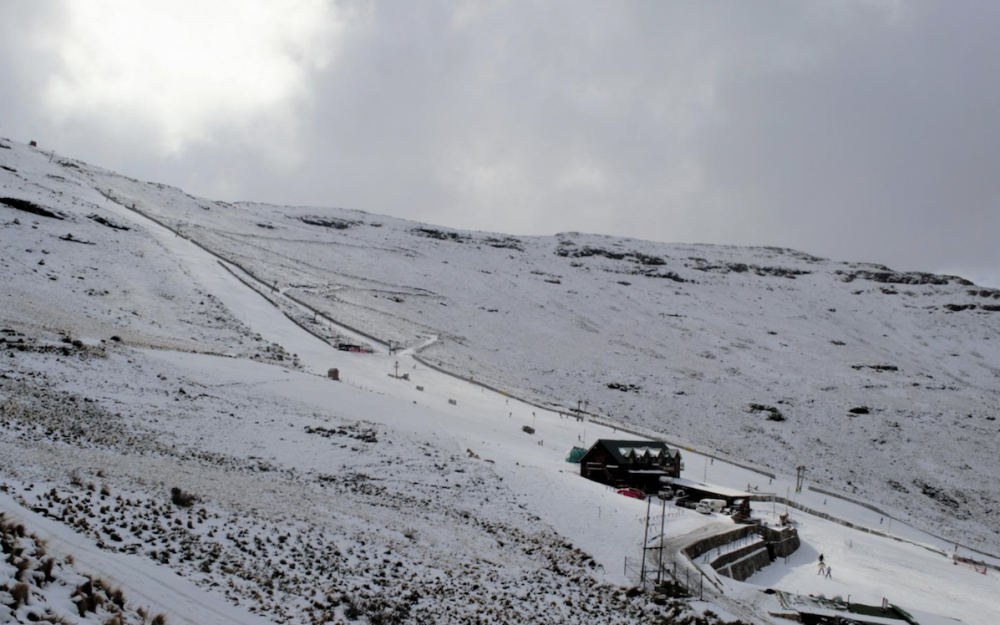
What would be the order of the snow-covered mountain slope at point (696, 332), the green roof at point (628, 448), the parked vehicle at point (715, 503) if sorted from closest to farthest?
1. the parked vehicle at point (715, 503)
2. the green roof at point (628, 448)
3. the snow-covered mountain slope at point (696, 332)

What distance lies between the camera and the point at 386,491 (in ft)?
82.2

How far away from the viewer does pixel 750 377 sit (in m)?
80.7

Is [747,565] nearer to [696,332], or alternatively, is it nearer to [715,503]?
[715,503]

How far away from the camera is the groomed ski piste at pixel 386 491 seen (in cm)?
1573

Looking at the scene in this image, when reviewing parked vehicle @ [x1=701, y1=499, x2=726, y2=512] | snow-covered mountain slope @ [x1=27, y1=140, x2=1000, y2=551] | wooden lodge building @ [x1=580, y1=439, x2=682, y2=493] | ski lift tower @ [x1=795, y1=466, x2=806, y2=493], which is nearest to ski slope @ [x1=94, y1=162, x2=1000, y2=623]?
ski lift tower @ [x1=795, y1=466, x2=806, y2=493]

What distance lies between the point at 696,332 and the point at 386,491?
84.2 m

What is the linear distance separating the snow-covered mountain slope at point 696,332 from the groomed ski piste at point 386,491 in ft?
39.0

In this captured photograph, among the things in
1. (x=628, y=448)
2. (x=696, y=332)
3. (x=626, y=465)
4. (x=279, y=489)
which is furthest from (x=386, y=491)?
(x=696, y=332)

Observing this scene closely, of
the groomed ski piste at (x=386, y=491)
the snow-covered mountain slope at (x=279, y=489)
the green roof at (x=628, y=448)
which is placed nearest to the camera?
the snow-covered mountain slope at (x=279, y=489)

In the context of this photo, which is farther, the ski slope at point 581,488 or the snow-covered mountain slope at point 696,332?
the snow-covered mountain slope at point 696,332

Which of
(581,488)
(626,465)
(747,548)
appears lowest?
(747,548)

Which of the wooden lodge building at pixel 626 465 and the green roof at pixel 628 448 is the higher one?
the green roof at pixel 628 448

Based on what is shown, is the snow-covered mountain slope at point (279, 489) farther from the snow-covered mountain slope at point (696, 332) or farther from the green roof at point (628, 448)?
the snow-covered mountain slope at point (696, 332)

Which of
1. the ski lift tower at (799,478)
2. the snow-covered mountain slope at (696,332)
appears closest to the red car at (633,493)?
the ski lift tower at (799,478)
